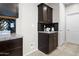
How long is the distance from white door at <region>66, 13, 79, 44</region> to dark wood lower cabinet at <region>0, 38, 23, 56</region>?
3.15 feet

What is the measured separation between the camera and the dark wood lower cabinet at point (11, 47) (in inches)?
49.6

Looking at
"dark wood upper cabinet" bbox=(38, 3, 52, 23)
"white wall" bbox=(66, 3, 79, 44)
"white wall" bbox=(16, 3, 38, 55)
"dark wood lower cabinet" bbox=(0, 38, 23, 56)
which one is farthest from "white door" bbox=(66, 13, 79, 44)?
"dark wood lower cabinet" bbox=(0, 38, 23, 56)

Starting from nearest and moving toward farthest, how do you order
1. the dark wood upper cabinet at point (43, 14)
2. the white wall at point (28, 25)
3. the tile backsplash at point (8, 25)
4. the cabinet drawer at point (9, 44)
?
1. the cabinet drawer at point (9, 44)
2. the tile backsplash at point (8, 25)
3. the white wall at point (28, 25)
4. the dark wood upper cabinet at point (43, 14)

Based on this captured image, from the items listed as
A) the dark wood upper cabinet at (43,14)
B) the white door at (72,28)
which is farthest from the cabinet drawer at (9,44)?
the white door at (72,28)

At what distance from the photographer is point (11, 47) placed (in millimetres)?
1376

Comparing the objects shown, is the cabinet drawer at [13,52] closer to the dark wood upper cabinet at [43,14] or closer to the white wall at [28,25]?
the white wall at [28,25]

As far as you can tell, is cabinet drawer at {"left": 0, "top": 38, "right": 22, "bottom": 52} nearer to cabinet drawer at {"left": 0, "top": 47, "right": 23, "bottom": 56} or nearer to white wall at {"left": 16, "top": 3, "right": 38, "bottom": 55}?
cabinet drawer at {"left": 0, "top": 47, "right": 23, "bottom": 56}

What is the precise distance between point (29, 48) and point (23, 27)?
457mm

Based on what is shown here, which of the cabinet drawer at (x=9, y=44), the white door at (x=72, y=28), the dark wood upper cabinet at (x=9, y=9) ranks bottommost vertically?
the cabinet drawer at (x=9, y=44)

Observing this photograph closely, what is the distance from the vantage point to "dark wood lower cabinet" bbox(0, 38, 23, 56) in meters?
1.26

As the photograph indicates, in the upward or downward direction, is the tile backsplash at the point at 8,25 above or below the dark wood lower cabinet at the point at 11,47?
above

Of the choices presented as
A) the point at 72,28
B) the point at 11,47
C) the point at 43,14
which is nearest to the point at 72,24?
the point at 72,28

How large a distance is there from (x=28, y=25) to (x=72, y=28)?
905 mm

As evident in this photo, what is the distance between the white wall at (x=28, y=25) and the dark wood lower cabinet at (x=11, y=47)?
28 centimetres
